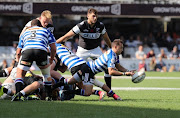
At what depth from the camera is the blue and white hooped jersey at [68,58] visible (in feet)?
34.1

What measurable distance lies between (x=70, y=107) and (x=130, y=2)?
69.9 feet

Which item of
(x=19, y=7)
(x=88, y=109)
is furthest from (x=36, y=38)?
(x=19, y=7)

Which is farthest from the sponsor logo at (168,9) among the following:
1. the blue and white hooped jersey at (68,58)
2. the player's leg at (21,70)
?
the player's leg at (21,70)

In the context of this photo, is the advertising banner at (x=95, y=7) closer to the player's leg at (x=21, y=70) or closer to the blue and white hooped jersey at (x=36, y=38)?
the blue and white hooped jersey at (x=36, y=38)

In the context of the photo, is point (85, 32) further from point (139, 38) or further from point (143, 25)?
point (143, 25)

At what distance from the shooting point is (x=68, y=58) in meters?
10.5

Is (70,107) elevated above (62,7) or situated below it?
below

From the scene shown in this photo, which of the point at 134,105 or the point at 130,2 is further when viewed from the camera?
the point at 130,2

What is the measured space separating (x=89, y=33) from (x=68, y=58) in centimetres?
129

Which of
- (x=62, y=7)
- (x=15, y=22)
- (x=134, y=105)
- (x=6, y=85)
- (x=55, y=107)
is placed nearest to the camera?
(x=55, y=107)

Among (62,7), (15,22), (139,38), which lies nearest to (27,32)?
(62,7)

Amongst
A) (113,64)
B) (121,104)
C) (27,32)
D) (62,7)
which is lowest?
(121,104)

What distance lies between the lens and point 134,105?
908cm

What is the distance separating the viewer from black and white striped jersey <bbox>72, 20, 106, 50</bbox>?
11.4 meters
